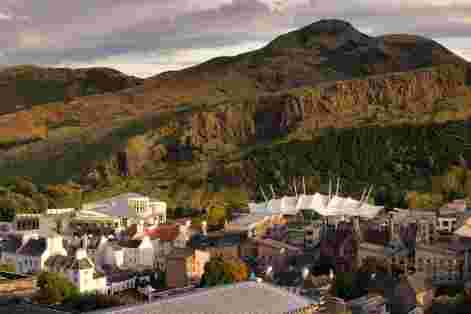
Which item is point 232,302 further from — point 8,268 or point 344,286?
point 8,268

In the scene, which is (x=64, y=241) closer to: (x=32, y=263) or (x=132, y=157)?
(x=32, y=263)

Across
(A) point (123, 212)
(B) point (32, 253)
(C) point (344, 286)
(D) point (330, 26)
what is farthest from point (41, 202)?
(D) point (330, 26)

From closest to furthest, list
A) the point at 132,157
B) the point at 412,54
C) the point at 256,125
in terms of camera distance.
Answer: the point at 132,157 → the point at 256,125 → the point at 412,54

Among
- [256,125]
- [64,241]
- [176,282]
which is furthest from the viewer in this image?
[256,125]

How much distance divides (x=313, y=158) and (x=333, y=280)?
5729 cm

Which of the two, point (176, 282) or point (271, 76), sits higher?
point (271, 76)

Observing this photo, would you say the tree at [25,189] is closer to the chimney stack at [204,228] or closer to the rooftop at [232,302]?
the chimney stack at [204,228]

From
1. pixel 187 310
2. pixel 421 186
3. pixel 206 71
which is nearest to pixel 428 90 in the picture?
pixel 421 186

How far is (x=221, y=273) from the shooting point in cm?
4131

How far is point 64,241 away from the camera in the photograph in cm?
5562

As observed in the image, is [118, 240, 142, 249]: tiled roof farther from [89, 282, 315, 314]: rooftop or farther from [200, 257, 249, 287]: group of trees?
[89, 282, 315, 314]: rooftop

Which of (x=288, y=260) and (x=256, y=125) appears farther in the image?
(x=256, y=125)

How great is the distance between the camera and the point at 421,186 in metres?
83.1

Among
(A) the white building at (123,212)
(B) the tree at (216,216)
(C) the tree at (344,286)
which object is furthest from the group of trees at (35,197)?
(C) the tree at (344,286)
